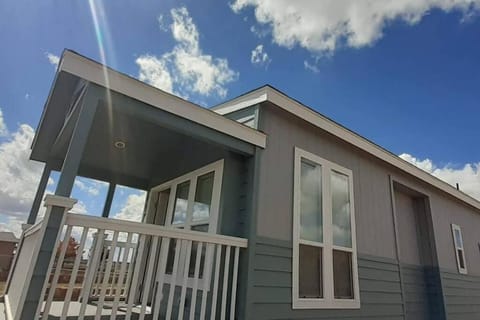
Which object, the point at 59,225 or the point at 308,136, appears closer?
the point at 59,225

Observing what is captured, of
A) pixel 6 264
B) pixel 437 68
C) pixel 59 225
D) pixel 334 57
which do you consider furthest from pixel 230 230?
pixel 437 68

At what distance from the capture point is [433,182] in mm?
6605

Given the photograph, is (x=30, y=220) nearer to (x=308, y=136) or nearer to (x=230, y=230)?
(x=230, y=230)

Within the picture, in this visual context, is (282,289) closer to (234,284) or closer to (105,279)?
(234,284)

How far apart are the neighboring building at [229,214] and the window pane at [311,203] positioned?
0.02 metres

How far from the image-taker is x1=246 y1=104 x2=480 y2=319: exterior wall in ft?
11.4

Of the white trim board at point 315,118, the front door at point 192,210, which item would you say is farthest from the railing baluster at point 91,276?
the white trim board at point 315,118

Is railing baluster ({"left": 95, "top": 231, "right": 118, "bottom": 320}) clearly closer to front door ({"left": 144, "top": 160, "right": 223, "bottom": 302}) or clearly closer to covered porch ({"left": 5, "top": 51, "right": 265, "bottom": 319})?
covered porch ({"left": 5, "top": 51, "right": 265, "bottom": 319})

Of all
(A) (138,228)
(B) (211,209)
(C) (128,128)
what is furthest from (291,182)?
(C) (128,128)

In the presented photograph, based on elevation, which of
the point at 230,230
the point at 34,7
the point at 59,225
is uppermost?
the point at 34,7

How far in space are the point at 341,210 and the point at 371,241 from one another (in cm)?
89

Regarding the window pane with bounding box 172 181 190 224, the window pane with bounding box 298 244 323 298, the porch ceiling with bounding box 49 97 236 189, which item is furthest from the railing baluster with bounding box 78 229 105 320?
the window pane with bounding box 298 244 323 298

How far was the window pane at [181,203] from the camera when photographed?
4660 millimetres

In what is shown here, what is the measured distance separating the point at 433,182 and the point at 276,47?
4.60m
